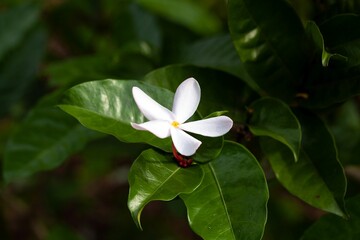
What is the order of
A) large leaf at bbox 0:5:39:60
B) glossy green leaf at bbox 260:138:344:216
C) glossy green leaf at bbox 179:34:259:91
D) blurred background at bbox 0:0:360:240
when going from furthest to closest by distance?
large leaf at bbox 0:5:39:60 < blurred background at bbox 0:0:360:240 < glossy green leaf at bbox 179:34:259:91 < glossy green leaf at bbox 260:138:344:216

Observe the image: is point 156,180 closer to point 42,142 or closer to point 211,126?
point 211,126

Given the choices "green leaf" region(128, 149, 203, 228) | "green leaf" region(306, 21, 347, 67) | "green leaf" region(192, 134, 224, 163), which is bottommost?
"green leaf" region(192, 134, 224, 163)

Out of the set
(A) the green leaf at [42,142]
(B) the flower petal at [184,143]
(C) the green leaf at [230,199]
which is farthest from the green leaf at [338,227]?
(A) the green leaf at [42,142]

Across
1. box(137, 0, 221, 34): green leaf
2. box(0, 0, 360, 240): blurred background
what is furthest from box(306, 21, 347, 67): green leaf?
box(137, 0, 221, 34): green leaf

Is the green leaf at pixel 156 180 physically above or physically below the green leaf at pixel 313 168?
above

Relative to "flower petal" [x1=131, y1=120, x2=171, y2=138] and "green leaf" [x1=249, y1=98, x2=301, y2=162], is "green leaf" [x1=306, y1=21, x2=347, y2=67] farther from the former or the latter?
"flower petal" [x1=131, y1=120, x2=171, y2=138]

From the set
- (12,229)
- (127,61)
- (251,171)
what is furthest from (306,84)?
(12,229)

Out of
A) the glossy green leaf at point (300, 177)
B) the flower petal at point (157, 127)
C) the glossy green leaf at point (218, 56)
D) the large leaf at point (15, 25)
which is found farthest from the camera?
the large leaf at point (15, 25)

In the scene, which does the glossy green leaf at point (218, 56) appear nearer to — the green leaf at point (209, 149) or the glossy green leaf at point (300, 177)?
the glossy green leaf at point (300, 177)
